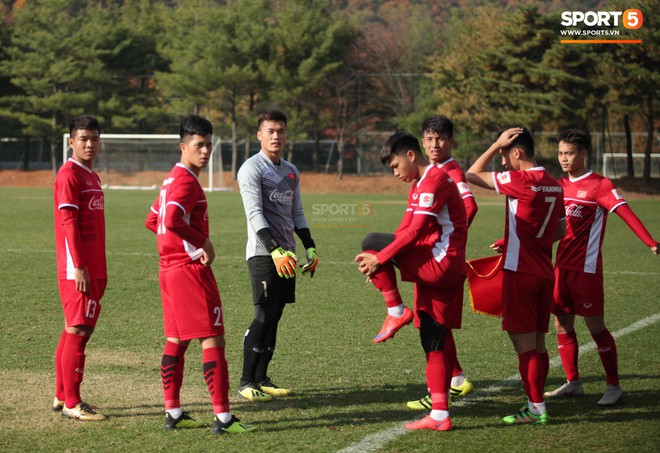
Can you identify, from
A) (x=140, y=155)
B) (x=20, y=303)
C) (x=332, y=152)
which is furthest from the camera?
(x=332, y=152)

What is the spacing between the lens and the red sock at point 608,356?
636 cm

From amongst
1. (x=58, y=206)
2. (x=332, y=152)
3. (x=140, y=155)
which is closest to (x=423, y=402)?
(x=58, y=206)

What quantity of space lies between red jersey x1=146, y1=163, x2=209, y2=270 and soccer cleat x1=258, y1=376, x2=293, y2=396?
154 cm

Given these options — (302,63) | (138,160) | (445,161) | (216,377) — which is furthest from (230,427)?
(302,63)

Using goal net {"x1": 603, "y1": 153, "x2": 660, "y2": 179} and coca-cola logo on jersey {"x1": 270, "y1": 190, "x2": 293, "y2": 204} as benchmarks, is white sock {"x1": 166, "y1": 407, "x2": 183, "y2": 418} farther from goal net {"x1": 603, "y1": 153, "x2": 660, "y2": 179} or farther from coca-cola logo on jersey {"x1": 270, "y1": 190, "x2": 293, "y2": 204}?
goal net {"x1": 603, "y1": 153, "x2": 660, "y2": 179}

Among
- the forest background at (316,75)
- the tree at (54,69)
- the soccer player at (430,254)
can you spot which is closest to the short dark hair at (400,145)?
the soccer player at (430,254)

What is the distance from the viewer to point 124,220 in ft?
74.6

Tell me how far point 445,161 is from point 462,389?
182 cm

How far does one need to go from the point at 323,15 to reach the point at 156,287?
156 feet

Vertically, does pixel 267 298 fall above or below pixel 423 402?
above

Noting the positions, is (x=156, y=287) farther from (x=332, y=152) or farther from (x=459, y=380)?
(x=332, y=152)

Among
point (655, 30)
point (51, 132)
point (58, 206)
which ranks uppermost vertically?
point (655, 30)

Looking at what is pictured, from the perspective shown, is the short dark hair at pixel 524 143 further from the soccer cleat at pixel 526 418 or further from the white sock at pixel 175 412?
the white sock at pixel 175 412

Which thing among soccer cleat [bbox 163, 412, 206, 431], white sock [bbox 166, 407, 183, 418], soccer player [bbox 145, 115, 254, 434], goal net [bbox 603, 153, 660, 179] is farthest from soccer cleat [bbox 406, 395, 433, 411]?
goal net [bbox 603, 153, 660, 179]
